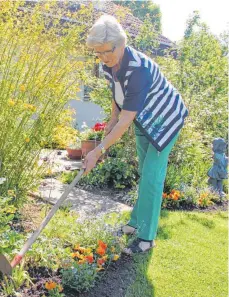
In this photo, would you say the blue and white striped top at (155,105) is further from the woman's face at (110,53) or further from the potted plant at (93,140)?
the potted plant at (93,140)

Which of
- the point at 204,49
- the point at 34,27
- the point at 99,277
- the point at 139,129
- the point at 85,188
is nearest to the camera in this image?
the point at 99,277

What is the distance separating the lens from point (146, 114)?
8.79ft

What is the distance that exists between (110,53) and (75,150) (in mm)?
3939

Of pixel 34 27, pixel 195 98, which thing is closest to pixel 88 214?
pixel 34 27

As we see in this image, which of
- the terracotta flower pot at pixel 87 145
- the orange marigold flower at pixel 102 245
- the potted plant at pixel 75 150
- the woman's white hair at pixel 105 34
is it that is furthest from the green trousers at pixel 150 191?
the potted plant at pixel 75 150

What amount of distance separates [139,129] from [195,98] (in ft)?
8.32

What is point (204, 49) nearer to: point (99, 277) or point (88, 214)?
point (88, 214)

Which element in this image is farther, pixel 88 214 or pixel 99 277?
pixel 88 214

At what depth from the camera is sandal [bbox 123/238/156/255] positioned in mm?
2709

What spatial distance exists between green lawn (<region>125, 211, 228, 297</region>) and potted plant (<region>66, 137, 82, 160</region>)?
9.07 ft

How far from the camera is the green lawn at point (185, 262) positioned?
2400 mm

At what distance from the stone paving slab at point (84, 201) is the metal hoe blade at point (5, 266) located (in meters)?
1.35

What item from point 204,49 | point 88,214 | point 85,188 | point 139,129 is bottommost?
point 85,188

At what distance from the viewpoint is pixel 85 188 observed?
4.38 meters
